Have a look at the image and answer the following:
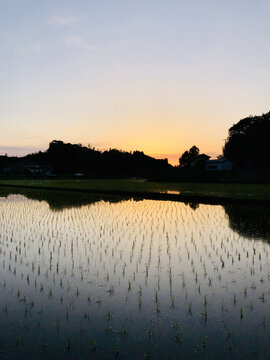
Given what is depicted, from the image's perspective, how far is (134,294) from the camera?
20.9 ft

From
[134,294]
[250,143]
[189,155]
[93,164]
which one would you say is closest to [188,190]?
[134,294]

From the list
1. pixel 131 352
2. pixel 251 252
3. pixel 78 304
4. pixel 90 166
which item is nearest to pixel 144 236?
pixel 251 252

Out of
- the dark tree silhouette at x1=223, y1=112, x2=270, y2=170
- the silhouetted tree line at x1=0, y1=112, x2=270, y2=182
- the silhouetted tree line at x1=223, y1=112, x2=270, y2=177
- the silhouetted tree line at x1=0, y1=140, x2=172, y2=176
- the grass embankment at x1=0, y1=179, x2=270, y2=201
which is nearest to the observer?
the grass embankment at x1=0, y1=179, x2=270, y2=201

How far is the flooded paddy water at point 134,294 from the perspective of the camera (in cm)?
449

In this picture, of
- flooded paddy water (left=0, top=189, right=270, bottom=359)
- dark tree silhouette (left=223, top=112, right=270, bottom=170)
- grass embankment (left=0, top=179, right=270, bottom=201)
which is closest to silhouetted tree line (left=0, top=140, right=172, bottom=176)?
dark tree silhouette (left=223, top=112, right=270, bottom=170)

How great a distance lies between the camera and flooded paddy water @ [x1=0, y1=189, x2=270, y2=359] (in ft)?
14.7

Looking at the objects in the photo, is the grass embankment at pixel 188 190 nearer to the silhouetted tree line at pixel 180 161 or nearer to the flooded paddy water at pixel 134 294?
the flooded paddy water at pixel 134 294

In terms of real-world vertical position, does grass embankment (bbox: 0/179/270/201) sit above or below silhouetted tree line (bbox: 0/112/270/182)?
below

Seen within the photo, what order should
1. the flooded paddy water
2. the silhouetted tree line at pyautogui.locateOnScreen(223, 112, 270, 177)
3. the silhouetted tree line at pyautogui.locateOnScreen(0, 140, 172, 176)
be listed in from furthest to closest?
the silhouetted tree line at pyautogui.locateOnScreen(0, 140, 172, 176)
the silhouetted tree line at pyautogui.locateOnScreen(223, 112, 270, 177)
the flooded paddy water

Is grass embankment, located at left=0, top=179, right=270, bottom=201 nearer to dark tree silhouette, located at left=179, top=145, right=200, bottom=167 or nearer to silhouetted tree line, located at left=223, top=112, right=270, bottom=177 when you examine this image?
silhouetted tree line, located at left=223, top=112, right=270, bottom=177

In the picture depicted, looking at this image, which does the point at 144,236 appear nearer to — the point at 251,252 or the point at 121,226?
the point at 121,226

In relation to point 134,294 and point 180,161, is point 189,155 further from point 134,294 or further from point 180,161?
point 134,294

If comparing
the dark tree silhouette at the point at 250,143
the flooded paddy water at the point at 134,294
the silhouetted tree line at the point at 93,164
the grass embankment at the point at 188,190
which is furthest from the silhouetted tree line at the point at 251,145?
the flooded paddy water at the point at 134,294

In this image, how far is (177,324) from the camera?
5.11 meters
